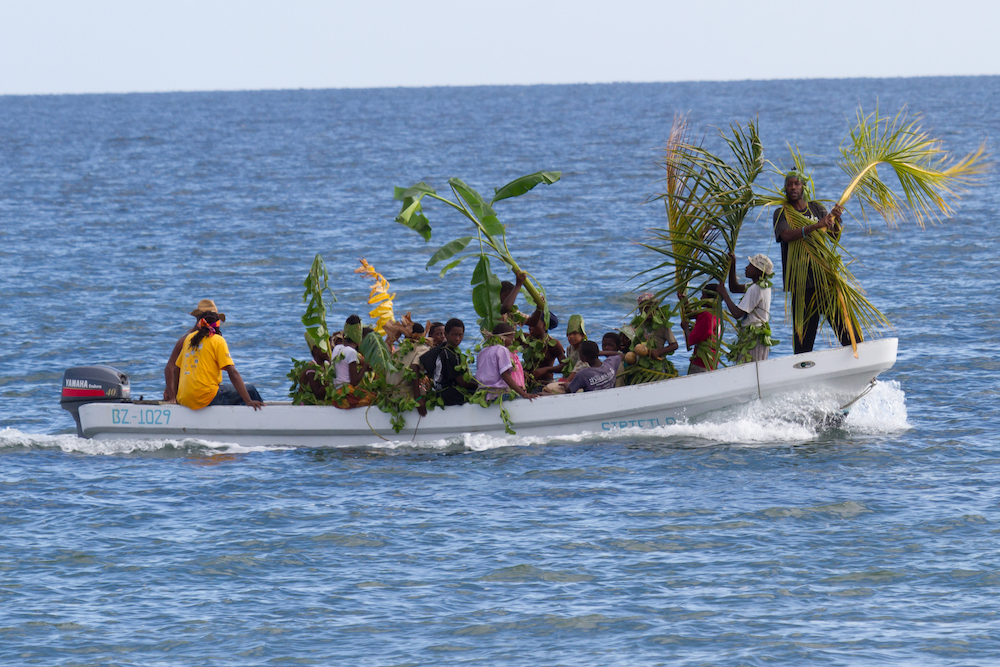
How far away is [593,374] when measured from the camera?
45.8ft

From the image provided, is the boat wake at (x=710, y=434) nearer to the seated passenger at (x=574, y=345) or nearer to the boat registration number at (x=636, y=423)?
the boat registration number at (x=636, y=423)

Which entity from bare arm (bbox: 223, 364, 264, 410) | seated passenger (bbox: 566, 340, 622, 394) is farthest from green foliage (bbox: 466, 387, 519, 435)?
bare arm (bbox: 223, 364, 264, 410)

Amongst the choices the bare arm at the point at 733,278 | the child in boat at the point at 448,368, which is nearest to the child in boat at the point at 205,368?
the child in boat at the point at 448,368

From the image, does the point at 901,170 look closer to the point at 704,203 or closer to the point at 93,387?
the point at 704,203

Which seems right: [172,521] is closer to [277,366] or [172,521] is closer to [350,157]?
[277,366]

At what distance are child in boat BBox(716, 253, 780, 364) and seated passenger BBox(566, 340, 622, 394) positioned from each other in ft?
4.23

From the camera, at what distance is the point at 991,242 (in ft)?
104

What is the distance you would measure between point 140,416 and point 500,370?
418cm

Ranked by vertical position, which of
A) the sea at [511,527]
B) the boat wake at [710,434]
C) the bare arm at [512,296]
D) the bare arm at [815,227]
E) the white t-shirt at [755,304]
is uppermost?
the bare arm at [815,227]

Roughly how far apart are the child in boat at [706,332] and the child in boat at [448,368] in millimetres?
2415

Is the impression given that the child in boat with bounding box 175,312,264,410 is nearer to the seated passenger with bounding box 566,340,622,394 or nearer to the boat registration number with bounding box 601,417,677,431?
the seated passenger with bounding box 566,340,622,394

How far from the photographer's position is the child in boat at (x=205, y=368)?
45.9 feet

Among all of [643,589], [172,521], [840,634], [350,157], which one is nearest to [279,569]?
[172,521]

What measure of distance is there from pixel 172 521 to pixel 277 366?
27.2 feet
